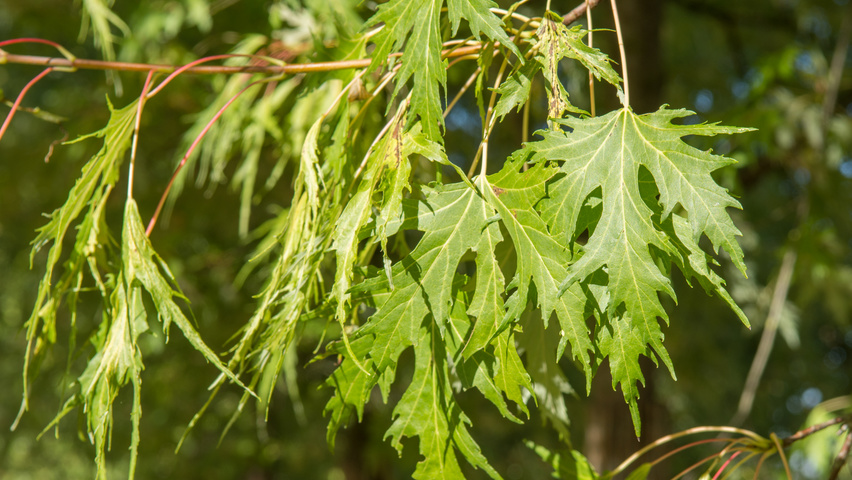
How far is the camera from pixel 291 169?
9.65 feet

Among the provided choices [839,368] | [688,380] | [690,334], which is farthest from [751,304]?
[839,368]

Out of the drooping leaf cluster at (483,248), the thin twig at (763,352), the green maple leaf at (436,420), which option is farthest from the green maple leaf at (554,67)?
the thin twig at (763,352)

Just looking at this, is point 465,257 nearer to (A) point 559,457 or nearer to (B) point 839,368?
(A) point 559,457

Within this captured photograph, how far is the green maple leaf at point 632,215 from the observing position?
65 centimetres

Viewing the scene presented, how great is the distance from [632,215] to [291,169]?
2.42 metres

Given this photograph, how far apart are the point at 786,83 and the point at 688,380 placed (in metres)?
2.36

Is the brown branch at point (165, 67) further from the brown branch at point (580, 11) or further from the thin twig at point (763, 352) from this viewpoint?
the thin twig at point (763, 352)

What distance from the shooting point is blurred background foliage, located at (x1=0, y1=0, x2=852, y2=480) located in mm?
2004

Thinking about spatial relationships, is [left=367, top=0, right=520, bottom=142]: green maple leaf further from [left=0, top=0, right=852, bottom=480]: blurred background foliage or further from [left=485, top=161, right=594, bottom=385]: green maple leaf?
[left=0, top=0, right=852, bottom=480]: blurred background foliage

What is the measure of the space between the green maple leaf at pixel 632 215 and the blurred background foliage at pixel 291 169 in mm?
473

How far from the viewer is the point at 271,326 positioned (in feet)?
2.76

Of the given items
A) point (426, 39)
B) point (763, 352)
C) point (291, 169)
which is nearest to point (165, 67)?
point (426, 39)

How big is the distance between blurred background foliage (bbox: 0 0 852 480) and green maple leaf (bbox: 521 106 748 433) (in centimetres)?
47

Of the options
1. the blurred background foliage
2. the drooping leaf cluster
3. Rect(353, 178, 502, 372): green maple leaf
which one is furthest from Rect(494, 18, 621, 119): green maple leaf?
the blurred background foliage
